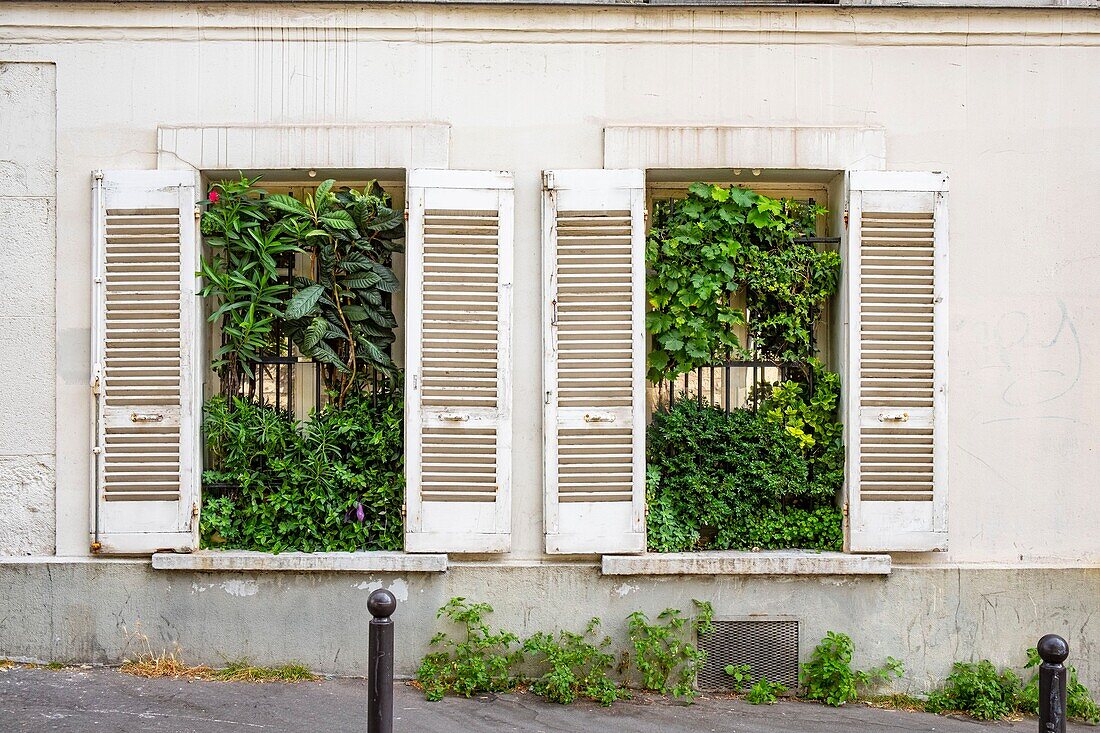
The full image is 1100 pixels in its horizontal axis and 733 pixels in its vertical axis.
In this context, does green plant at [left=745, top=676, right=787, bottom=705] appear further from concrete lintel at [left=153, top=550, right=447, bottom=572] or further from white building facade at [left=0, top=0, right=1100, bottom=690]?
concrete lintel at [left=153, top=550, right=447, bottom=572]

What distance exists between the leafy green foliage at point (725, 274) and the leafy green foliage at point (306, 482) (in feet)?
6.19

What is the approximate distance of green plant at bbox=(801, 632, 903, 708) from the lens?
5.54 m

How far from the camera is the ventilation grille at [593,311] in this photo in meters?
5.71

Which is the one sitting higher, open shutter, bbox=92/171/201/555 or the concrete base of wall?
open shutter, bbox=92/171/201/555

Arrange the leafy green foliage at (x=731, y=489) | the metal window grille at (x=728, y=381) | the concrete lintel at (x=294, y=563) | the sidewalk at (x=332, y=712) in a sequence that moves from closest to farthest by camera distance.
→ 1. the sidewalk at (x=332, y=712)
2. the concrete lintel at (x=294, y=563)
3. the leafy green foliage at (x=731, y=489)
4. the metal window grille at (x=728, y=381)

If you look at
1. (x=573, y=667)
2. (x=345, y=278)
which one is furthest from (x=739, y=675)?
(x=345, y=278)

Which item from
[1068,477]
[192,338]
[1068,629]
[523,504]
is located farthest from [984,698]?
[192,338]

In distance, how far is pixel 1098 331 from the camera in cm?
582

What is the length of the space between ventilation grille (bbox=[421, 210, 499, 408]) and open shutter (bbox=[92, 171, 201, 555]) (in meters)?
1.51

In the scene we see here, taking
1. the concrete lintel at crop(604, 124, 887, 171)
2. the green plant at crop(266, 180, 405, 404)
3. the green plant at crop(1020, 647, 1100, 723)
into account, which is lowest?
the green plant at crop(1020, 647, 1100, 723)

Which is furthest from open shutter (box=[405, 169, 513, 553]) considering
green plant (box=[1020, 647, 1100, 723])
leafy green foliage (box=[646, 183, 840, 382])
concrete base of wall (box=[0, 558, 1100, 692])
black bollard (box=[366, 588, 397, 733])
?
green plant (box=[1020, 647, 1100, 723])

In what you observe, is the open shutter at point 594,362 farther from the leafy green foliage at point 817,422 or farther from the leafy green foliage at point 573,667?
the leafy green foliage at point 817,422

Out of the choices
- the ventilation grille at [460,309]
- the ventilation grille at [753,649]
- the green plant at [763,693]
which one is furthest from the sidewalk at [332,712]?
the ventilation grille at [460,309]

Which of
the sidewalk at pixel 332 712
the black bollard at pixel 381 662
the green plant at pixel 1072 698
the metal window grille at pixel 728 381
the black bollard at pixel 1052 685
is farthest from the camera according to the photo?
the metal window grille at pixel 728 381
